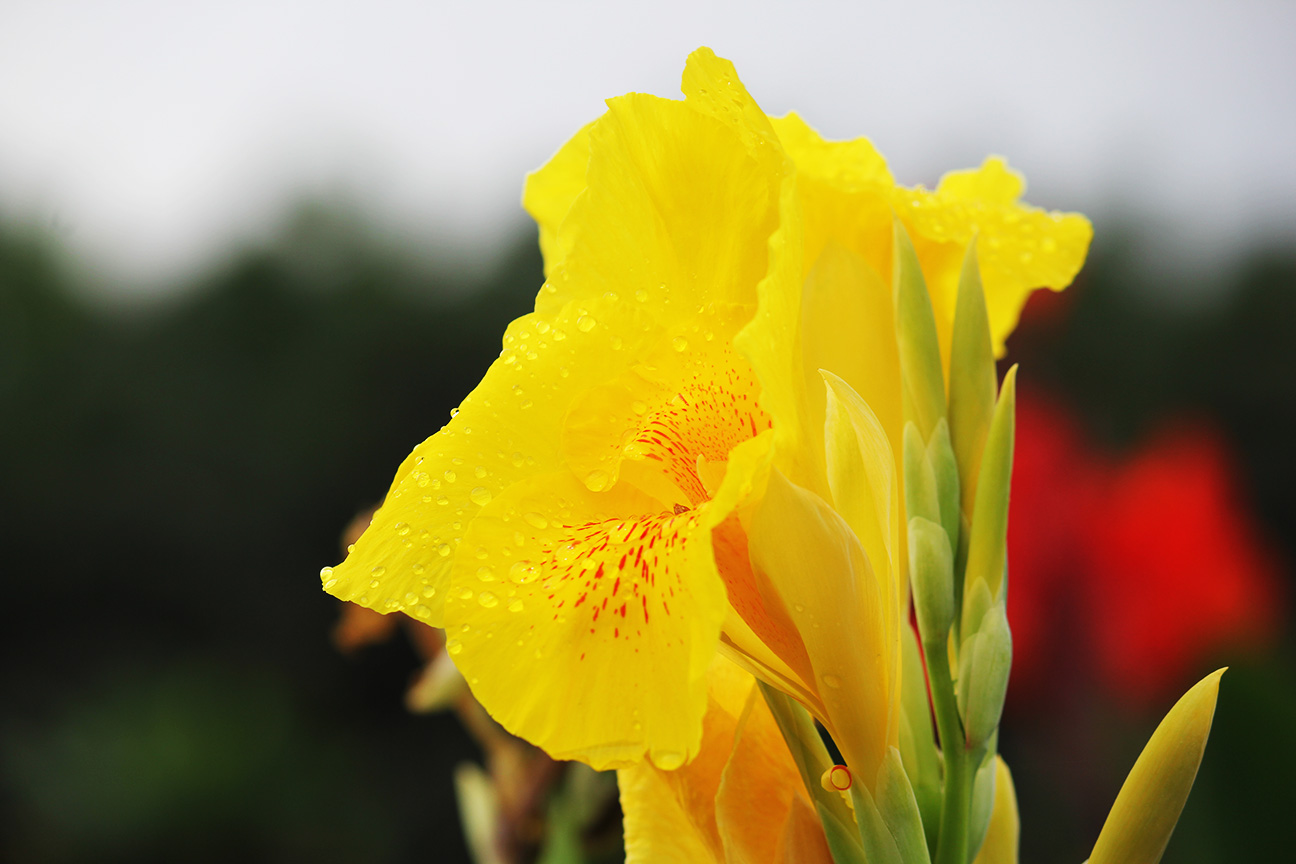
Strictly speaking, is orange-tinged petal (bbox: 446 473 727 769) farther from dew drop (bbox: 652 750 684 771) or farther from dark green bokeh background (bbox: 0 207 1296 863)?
dark green bokeh background (bbox: 0 207 1296 863)

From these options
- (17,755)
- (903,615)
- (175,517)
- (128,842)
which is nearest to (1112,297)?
(903,615)

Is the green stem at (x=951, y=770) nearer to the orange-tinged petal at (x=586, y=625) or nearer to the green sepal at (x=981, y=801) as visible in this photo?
the green sepal at (x=981, y=801)

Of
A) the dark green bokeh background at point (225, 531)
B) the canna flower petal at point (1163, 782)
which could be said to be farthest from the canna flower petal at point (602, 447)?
the dark green bokeh background at point (225, 531)

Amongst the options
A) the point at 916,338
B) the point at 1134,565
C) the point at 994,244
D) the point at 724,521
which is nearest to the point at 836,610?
the point at 724,521

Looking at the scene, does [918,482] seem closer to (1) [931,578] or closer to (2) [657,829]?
(1) [931,578]

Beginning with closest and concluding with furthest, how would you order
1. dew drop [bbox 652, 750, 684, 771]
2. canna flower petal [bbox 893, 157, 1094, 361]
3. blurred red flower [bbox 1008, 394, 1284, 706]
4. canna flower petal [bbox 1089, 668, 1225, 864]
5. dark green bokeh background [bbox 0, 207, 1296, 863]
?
1. dew drop [bbox 652, 750, 684, 771]
2. canna flower petal [bbox 1089, 668, 1225, 864]
3. canna flower petal [bbox 893, 157, 1094, 361]
4. blurred red flower [bbox 1008, 394, 1284, 706]
5. dark green bokeh background [bbox 0, 207, 1296, 863]

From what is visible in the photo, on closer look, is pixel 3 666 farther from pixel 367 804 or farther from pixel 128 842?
pixel 367 804

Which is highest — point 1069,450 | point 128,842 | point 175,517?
point 175,517

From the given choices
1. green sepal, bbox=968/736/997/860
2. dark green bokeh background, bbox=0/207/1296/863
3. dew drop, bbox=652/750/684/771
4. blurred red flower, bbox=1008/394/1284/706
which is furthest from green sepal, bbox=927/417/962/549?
dark green bokeh background, bbox=0/207/1296/863
